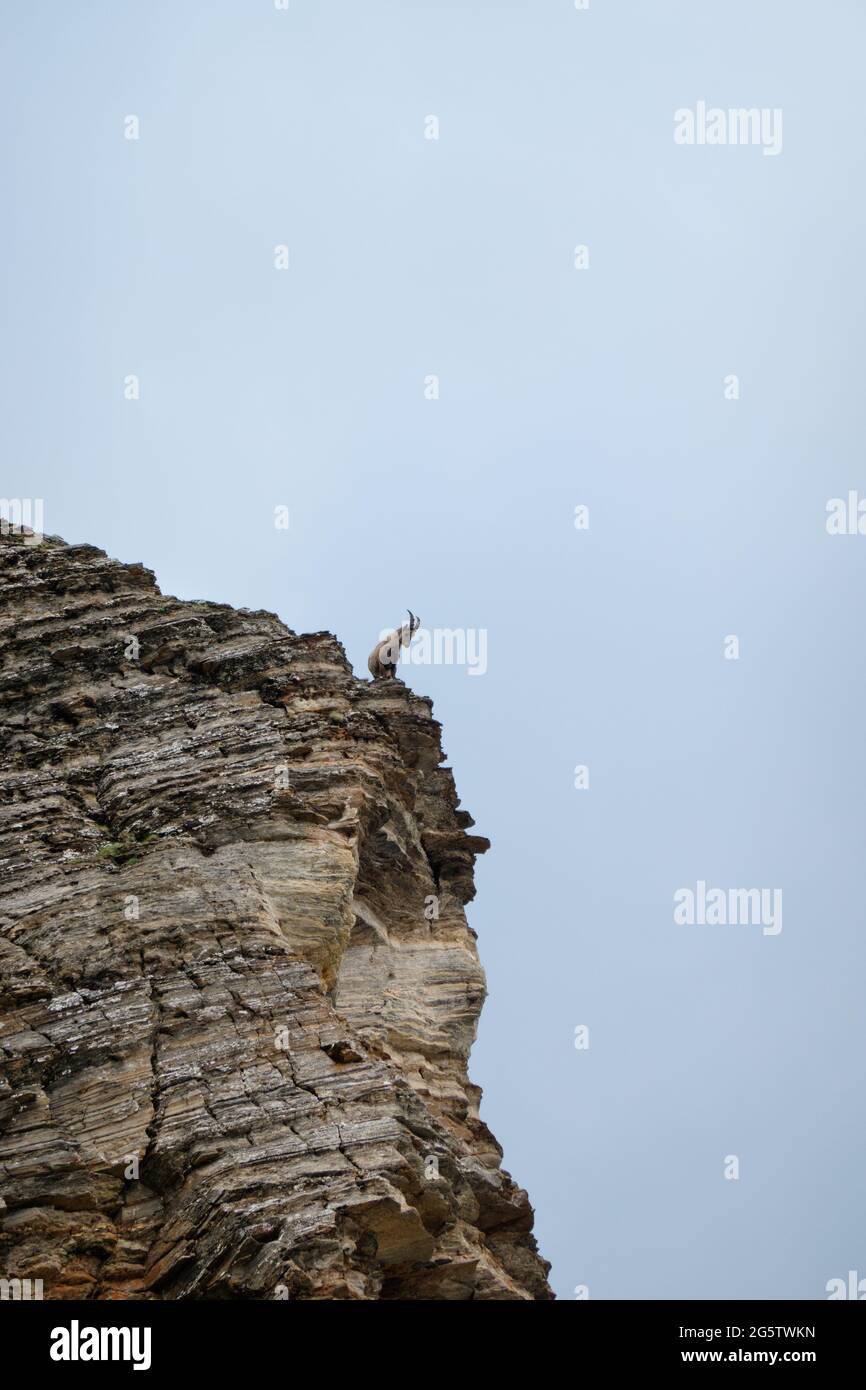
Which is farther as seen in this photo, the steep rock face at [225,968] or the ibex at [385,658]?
the ibex at [385,658]

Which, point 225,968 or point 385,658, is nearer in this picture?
point 225,968

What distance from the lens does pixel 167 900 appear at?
101 ft

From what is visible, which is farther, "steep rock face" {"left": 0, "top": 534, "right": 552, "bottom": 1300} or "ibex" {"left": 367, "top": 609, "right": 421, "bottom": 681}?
"ibex" {"left": 367, "top": 609, "right": 421, "bottom": 681}

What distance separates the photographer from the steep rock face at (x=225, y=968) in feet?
81.1

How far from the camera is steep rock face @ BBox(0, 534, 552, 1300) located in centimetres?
2472

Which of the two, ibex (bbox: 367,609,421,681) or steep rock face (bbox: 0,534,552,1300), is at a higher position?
ibex (bbox: 367,609,421,681)

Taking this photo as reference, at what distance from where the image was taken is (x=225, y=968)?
95.7 ft

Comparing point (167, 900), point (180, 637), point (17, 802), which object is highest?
point (180, 637)

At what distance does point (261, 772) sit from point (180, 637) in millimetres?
5899

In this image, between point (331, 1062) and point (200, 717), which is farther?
point (200, 717)

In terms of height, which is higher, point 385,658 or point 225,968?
point 385,658
